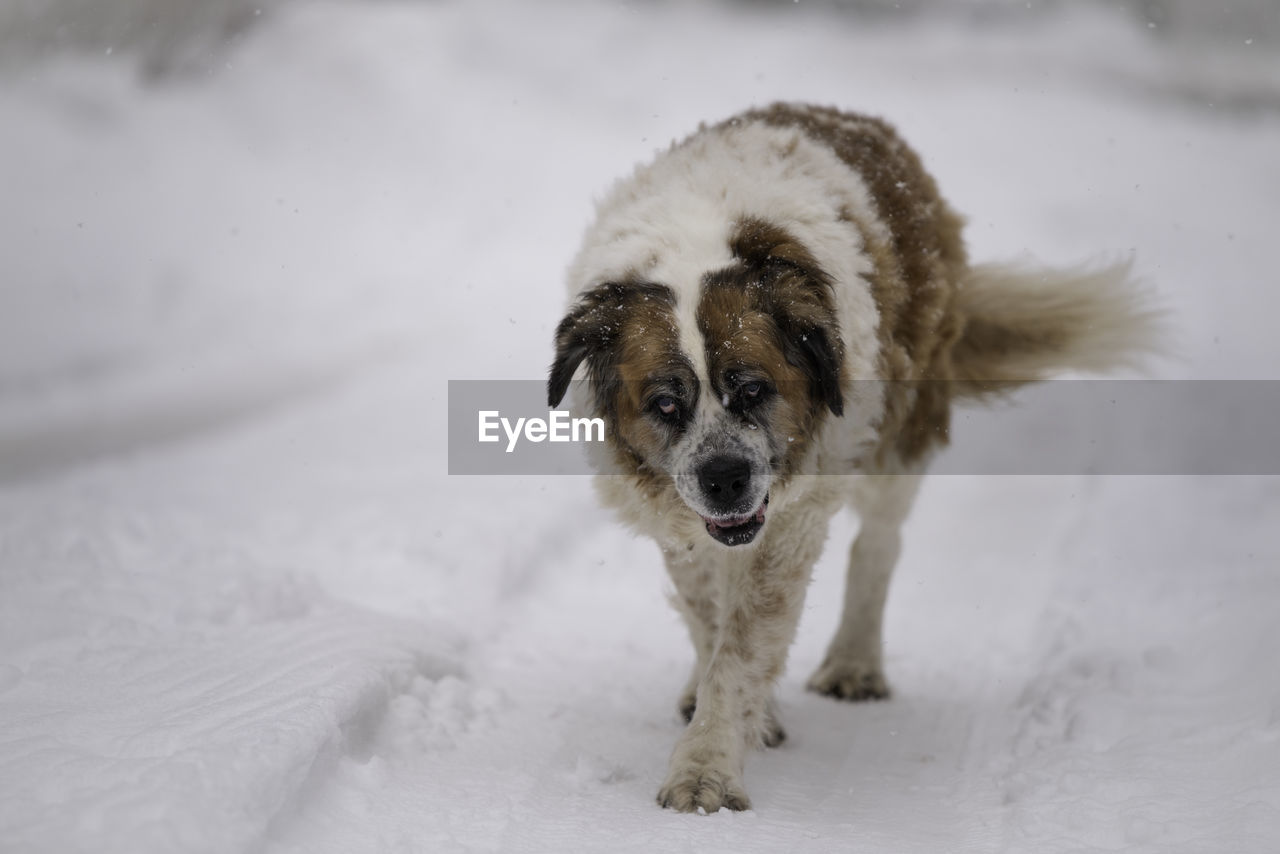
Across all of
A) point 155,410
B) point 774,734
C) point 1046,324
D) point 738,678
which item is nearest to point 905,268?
point 1046,324

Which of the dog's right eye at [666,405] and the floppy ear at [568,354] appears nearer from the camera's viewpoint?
the dog's right eye at [666,405]

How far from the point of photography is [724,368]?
138 inches

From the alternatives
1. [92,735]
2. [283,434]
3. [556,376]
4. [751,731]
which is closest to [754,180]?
[556,376]

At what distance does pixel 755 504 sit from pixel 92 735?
192cm

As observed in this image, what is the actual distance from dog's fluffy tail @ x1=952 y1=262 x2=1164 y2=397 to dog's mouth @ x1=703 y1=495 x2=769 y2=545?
156cm

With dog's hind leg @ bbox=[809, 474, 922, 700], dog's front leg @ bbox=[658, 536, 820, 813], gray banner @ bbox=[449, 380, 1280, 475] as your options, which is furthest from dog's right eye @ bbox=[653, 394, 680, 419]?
gray banner @ bbox=[449, 380, 1280, 475]

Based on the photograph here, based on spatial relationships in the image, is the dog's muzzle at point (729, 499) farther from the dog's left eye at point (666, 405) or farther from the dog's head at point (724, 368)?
the dog's left eye at point (666, 405)

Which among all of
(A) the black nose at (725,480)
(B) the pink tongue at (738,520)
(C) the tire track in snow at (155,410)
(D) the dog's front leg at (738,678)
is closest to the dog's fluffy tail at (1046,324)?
(D) the dog's front leg at (738,678)

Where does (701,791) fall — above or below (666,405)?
below

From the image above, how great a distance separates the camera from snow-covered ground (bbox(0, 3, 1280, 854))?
10.5 ft

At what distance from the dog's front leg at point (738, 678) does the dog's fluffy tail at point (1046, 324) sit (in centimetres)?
142

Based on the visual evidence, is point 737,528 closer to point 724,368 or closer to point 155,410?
point 724,368

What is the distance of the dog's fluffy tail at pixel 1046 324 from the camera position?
A: 4.86 meters

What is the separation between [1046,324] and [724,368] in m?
2.02
